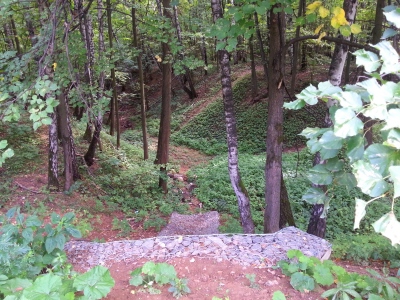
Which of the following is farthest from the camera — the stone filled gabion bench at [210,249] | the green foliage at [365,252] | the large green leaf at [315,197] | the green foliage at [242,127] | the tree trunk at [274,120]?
the green foliage at [242,127]

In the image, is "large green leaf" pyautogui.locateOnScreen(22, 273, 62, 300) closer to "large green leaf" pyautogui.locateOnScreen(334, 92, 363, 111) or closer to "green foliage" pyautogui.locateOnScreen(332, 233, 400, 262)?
"large green leaf" pyautogui.locateOnScreen(334, 92, 363, 111)

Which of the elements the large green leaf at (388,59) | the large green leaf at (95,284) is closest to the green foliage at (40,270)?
the large green leaf at (95,284)

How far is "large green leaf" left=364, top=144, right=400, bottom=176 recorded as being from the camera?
3.90 feet

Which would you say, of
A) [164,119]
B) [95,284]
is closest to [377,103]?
[95,284]

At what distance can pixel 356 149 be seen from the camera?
1.29 metres

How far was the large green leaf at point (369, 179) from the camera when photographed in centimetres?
115

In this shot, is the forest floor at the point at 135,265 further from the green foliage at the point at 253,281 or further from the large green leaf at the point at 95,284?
the large green leaf at the point at 95,284

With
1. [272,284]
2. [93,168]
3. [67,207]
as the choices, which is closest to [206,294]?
[272,284]

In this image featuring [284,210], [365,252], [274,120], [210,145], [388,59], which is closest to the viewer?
[388,59]

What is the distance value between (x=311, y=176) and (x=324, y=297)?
1.78 meters

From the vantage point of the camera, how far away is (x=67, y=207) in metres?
6.81

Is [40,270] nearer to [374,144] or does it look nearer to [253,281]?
[253,281]

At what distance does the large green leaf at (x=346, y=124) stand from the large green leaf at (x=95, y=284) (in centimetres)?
203

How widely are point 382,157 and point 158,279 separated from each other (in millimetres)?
2344
